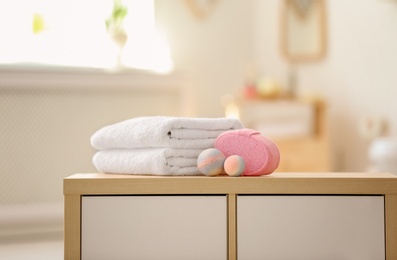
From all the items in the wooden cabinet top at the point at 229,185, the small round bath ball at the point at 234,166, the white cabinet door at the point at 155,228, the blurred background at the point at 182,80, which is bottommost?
the white cabinet door at the point at 155,228

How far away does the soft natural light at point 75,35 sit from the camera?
3.76 metres

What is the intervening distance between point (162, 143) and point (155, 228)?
0.22 m

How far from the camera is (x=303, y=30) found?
4457mm

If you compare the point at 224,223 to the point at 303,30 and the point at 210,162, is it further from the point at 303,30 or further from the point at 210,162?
the point at 303,30

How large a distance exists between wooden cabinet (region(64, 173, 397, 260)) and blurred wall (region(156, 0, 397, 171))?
174cm

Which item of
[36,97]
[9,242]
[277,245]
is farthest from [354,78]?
[277,245]

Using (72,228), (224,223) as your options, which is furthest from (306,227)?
(72,228)

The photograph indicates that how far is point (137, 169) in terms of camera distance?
1.77m

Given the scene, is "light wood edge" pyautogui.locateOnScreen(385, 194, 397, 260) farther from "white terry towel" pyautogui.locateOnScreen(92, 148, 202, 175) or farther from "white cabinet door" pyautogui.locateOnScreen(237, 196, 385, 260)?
"white terry towel" pyautogui.locateOnScreen(92, 148, 202, 175)

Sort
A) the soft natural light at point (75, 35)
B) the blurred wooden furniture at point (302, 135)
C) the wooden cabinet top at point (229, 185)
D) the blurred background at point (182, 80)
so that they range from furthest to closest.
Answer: the blurred wooden furniture at point (302, 135) < the soft natural light at point (75, 35) < the blurred background at point (182, 80) < the wooden cabinet top at point (229, 185)

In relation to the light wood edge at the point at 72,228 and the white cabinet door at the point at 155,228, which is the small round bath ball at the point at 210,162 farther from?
the light wood edge at the point at 72,228

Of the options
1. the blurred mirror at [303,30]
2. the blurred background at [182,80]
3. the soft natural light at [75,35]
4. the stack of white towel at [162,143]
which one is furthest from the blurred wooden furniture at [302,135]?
the stack of white towel at [162,143]

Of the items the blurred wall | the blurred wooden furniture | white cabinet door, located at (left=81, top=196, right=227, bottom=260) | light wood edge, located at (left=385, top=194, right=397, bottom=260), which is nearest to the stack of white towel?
white cabinet door, located at (left=81, top=196, right=227, bottom=260)

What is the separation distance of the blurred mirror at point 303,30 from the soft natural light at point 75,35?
832mm
